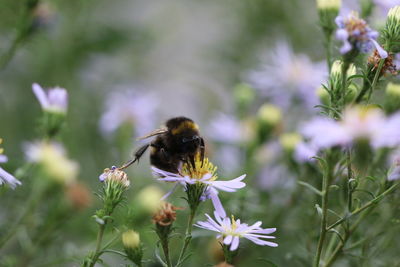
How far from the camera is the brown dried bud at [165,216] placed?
1.79 m

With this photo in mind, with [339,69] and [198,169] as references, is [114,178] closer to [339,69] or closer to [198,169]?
[198,169]

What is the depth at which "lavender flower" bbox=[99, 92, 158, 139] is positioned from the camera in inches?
135

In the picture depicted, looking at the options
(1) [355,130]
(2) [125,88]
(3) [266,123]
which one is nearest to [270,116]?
(3) [266,123]

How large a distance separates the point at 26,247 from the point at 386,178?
54.4 inches

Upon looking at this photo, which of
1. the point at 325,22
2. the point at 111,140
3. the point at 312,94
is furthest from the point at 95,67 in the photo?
the point at 325,22

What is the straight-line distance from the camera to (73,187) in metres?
2.52

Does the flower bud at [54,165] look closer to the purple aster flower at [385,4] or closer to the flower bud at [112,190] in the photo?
the flower bud at [112,190]

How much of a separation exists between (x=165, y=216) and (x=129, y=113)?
5.80ft

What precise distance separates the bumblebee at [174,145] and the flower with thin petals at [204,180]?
79 millimetres

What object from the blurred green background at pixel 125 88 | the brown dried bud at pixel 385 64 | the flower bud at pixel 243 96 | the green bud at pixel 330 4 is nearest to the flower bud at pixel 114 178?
the blurred green background at pixel 125 88

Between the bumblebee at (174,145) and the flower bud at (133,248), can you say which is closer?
the flower bud at (133,248)

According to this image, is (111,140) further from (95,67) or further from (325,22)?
(325,22)

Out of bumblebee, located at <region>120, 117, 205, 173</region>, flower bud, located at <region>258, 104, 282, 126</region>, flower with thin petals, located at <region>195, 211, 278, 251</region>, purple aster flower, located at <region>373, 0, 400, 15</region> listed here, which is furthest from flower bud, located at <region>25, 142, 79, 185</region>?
purple aster flower, located at <region>373, 0, 400, 15</region>

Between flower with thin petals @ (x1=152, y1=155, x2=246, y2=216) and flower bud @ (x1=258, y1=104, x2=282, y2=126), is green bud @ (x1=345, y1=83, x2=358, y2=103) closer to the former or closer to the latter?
flower with thin petals @ (x1=152, y1=155, x2=246, y2=216)
